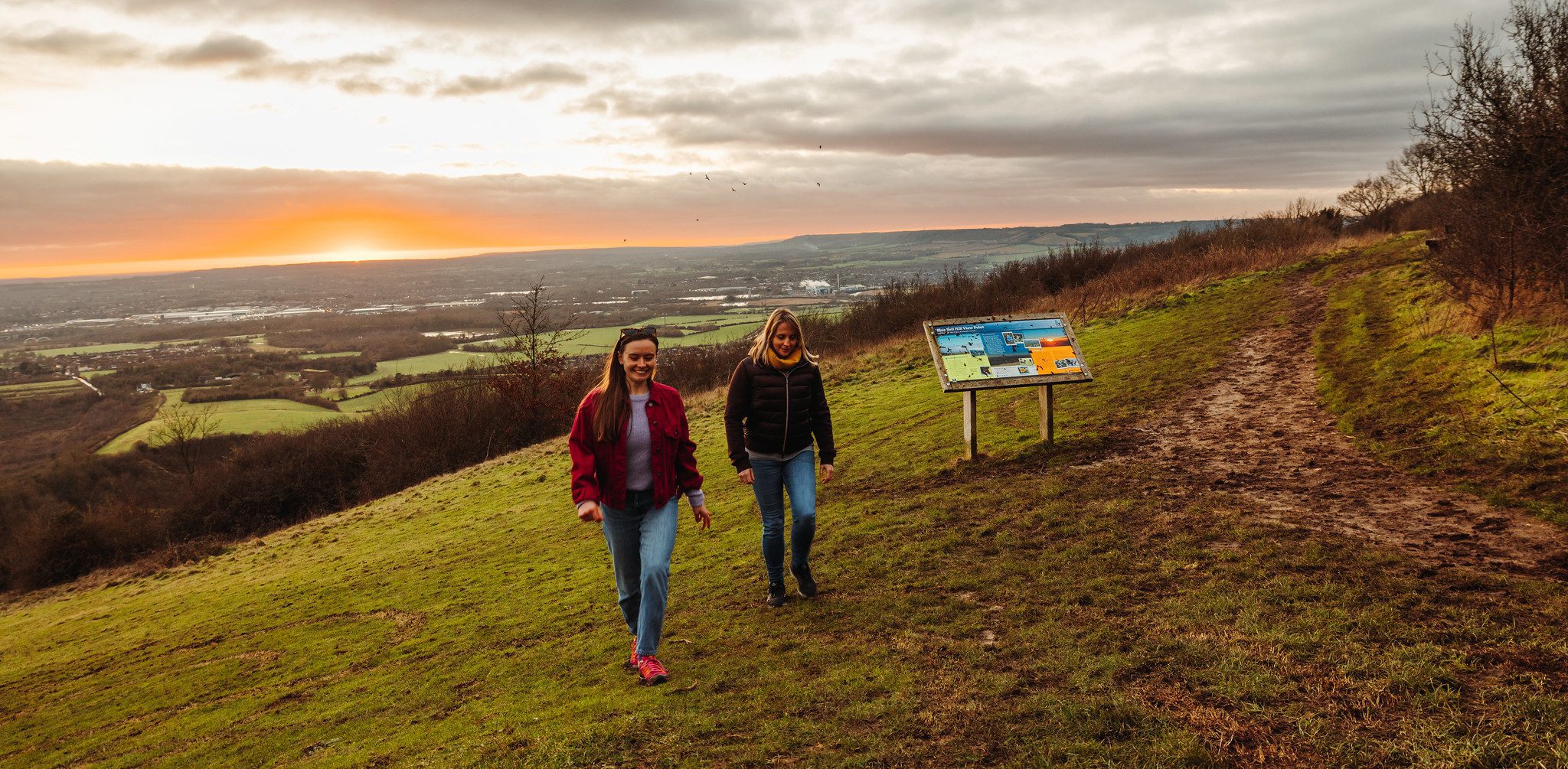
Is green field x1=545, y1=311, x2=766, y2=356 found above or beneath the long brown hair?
beneath

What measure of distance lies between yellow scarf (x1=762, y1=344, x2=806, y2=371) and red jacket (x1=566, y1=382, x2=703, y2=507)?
1.15 metres

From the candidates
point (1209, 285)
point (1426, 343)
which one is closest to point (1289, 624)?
point (1426, 343)

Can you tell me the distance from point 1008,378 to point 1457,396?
6220mm

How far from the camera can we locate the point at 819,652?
6.09 metres

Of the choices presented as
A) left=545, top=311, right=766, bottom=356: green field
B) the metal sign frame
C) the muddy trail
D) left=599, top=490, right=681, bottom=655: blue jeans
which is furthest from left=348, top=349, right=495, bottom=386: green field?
left=599, top=490, right=681, bottom=655: blue jeans

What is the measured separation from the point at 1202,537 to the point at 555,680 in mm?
6274

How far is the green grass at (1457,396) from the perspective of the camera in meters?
8.23

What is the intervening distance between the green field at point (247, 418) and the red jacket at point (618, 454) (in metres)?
60.3

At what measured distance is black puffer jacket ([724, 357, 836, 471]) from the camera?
6.58 meters

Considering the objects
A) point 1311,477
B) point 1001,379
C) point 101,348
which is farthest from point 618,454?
point 101,348

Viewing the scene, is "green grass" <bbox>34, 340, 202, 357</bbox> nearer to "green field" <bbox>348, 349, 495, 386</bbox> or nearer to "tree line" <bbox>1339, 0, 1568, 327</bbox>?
"green field" <bbox>348, 349, 495, 386</bbox>

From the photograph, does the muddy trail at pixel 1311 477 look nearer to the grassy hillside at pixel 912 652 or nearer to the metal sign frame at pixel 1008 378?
the grassy hillside at pixel 912 652

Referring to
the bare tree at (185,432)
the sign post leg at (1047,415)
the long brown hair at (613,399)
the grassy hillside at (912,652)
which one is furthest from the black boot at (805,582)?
the bare tree at (185,432)

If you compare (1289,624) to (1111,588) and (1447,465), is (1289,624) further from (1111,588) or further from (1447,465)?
(1447,465)
